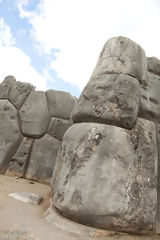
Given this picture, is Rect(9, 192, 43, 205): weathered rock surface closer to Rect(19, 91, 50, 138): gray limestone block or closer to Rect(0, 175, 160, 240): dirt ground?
Rect(0, 175, 160, 240): dirt ground

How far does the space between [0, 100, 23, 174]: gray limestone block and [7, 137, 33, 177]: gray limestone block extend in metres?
0.09

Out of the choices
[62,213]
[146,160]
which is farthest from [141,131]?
[62,213]

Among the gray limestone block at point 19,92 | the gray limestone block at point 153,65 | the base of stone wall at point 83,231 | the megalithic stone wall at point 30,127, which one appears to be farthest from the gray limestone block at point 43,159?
the gray limestone block at point 153,65

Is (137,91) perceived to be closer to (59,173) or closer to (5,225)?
(59,173)

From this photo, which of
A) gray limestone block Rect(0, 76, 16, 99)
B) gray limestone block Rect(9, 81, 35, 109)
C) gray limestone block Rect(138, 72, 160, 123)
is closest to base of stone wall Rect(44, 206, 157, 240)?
gray limestone block Rect(138, 72, 160, 123)

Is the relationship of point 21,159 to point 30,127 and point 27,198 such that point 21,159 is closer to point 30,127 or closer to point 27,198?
point 30,127

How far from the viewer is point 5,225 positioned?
176 cm

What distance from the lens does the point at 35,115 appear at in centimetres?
409

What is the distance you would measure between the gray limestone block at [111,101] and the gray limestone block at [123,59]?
0.11 m

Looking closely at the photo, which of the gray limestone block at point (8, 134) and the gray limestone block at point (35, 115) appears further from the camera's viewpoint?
the gray limestone block at point (35, 115)

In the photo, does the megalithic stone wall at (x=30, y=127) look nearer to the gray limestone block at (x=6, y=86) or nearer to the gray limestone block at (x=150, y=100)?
the gray limestone block at (x=6, y=86)

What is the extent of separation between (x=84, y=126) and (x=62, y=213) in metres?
0.88

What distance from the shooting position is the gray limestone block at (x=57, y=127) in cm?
404

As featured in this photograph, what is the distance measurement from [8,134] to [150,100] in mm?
2574
